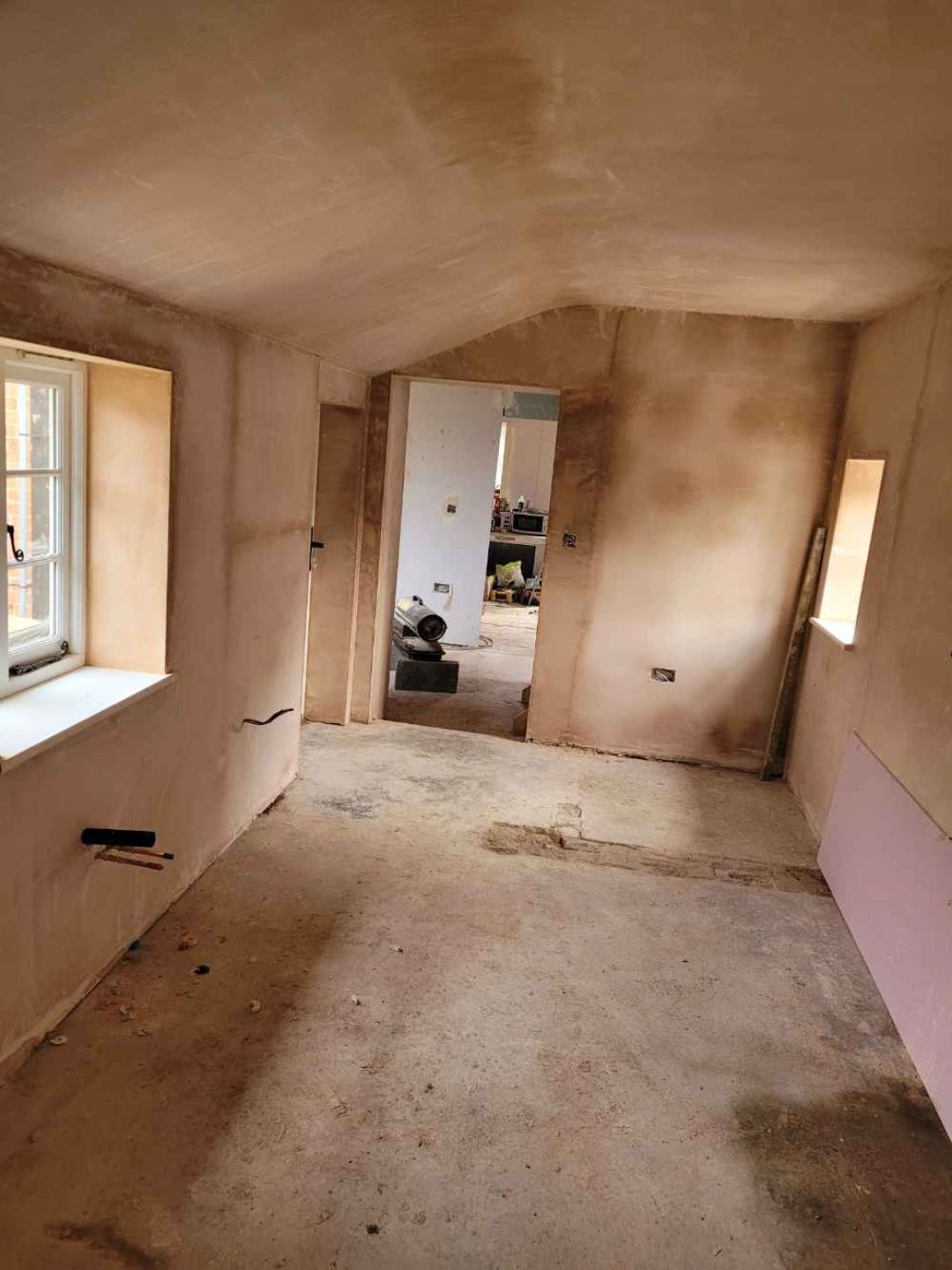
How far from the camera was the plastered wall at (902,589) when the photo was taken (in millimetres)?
3375

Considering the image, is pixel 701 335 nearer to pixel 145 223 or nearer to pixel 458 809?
pixel 458 809

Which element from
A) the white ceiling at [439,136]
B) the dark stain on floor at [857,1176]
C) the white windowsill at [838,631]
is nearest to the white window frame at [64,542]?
the white ceiling at [439,136]

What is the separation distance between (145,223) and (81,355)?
1.68 feet

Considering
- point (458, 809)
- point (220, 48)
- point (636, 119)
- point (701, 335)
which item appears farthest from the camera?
point (701, 335)

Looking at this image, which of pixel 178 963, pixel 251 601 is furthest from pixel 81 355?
pixel 178 963

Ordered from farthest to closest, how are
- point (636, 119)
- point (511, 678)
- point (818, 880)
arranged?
point (511, 678) → point (818, 880) → point (636, 119)

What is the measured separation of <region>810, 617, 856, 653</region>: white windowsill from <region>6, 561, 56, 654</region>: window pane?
12.3 ft

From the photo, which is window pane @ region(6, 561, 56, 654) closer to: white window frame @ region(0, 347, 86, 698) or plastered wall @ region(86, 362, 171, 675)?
white window frame @ region(0, 347, 86, 698)

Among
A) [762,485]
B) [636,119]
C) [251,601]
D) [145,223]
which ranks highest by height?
[636,119]

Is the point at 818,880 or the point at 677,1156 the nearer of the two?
the point at 677,1156

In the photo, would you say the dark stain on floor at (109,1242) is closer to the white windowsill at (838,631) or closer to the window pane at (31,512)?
the window pane at (31,512)

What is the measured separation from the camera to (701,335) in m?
5.22

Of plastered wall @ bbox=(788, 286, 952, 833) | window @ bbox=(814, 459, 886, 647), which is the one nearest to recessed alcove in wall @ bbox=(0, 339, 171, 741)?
plastered wall @ bbox=(788, 286, 952, 833)

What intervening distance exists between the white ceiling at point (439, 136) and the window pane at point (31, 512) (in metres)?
0.71
